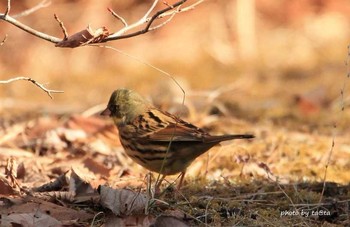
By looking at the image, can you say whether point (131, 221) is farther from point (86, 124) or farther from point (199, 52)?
point (199, 52)

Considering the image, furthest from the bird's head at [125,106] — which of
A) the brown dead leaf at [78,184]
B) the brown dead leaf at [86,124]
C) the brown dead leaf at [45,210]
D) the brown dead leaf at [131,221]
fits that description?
the brown dead leaf at [131,221]

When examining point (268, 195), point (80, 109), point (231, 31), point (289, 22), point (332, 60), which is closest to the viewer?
point (268, 195)

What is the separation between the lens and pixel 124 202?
408 cm

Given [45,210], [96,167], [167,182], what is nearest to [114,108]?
[96,167]

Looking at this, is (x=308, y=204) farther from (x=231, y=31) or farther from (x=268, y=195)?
(x=231, y=31)

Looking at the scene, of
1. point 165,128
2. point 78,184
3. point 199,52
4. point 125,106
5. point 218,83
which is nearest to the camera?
point 78,184

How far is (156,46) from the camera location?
12820 millimetres

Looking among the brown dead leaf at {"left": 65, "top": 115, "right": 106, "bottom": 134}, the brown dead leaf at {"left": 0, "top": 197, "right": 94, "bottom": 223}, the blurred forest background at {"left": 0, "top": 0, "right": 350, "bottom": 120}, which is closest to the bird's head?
the brown dead leaf at {"left": 65, "top": 115, "right": 106, "bottom": 134}

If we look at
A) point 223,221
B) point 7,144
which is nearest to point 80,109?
point 7,144

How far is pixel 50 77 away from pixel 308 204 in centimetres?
755

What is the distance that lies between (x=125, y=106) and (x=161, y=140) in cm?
68

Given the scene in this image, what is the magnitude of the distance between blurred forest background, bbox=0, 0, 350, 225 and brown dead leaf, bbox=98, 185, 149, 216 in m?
0.43

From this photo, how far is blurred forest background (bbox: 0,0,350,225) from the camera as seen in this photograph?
597cm

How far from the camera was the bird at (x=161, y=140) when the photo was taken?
4820mm
